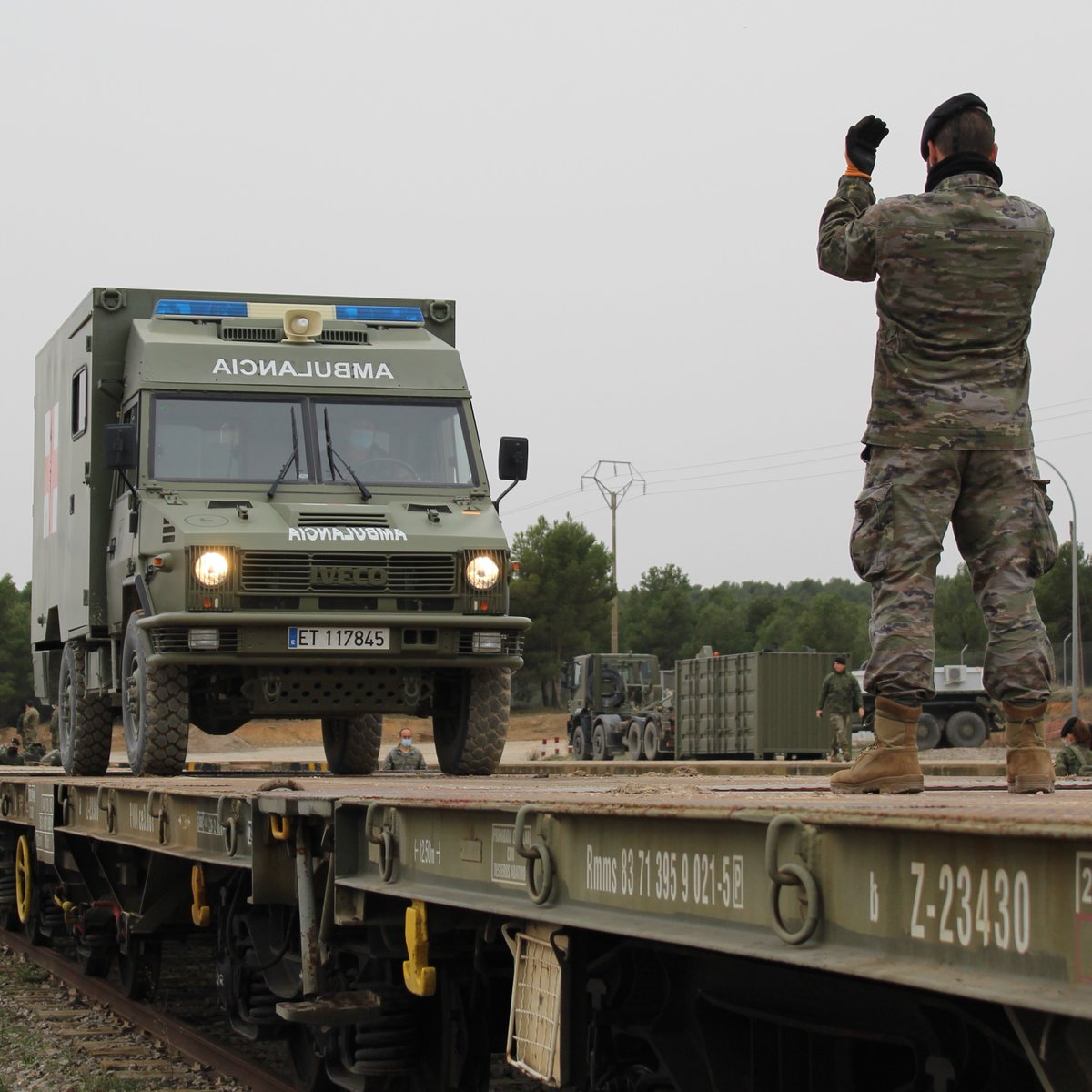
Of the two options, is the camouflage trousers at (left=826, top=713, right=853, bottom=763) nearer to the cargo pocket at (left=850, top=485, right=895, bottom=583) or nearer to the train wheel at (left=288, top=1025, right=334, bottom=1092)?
the train wheel at (left=288, top=1025, right=334, bottom=1092)

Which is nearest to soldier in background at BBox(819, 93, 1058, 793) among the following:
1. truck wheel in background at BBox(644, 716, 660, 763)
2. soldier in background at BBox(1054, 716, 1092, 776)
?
soldier in background at BBox(1054, 716, 1092, 776)

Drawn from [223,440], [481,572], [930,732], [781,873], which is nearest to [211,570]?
[223,440]

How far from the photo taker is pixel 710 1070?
3.94 meters

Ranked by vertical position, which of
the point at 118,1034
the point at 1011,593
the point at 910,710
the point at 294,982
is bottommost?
the point at 118,1034

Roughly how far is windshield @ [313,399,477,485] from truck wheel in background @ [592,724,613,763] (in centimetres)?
2771

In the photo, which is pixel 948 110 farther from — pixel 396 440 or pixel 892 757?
pixel 396 440

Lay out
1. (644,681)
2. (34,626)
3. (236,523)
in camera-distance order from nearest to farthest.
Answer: (236,523)
(34,626)
(644,681)

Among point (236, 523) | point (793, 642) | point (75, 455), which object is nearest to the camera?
point (236, 523)

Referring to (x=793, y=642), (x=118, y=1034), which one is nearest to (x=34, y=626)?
(x=118, y=1034)

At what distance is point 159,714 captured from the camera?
32.4 ft

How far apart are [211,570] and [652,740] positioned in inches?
1091

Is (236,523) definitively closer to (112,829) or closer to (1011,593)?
(112,829)

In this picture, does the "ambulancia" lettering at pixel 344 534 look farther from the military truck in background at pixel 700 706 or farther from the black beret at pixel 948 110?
the military truck in background at pixel 700 706

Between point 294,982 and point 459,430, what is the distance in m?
5.10
